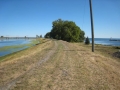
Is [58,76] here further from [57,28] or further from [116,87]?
[57,28]

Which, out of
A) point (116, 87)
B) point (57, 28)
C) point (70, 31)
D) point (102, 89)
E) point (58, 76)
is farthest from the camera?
point (57, 28)

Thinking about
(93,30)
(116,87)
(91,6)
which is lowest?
(116,87)

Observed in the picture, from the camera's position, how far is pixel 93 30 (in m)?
22.3

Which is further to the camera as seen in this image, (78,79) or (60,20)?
(60,20)

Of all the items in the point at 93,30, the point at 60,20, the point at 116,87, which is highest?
the point at 60,20

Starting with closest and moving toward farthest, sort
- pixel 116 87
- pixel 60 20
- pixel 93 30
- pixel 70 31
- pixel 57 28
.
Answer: pixel 116 87
pixel 93 30
pixel 70 31
pixel 57 28
pixel 60 20

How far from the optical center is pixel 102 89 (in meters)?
7.08

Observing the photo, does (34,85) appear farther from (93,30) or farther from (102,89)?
(93,30)

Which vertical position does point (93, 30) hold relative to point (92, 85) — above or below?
above

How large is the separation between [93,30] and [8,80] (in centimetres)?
1706

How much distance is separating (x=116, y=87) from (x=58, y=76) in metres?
3.48

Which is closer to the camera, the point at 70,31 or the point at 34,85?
the point at 34,85

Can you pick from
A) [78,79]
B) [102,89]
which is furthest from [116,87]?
[78,79]

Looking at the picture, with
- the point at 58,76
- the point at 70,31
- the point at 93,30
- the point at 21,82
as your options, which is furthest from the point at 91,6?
the point at 70,31
